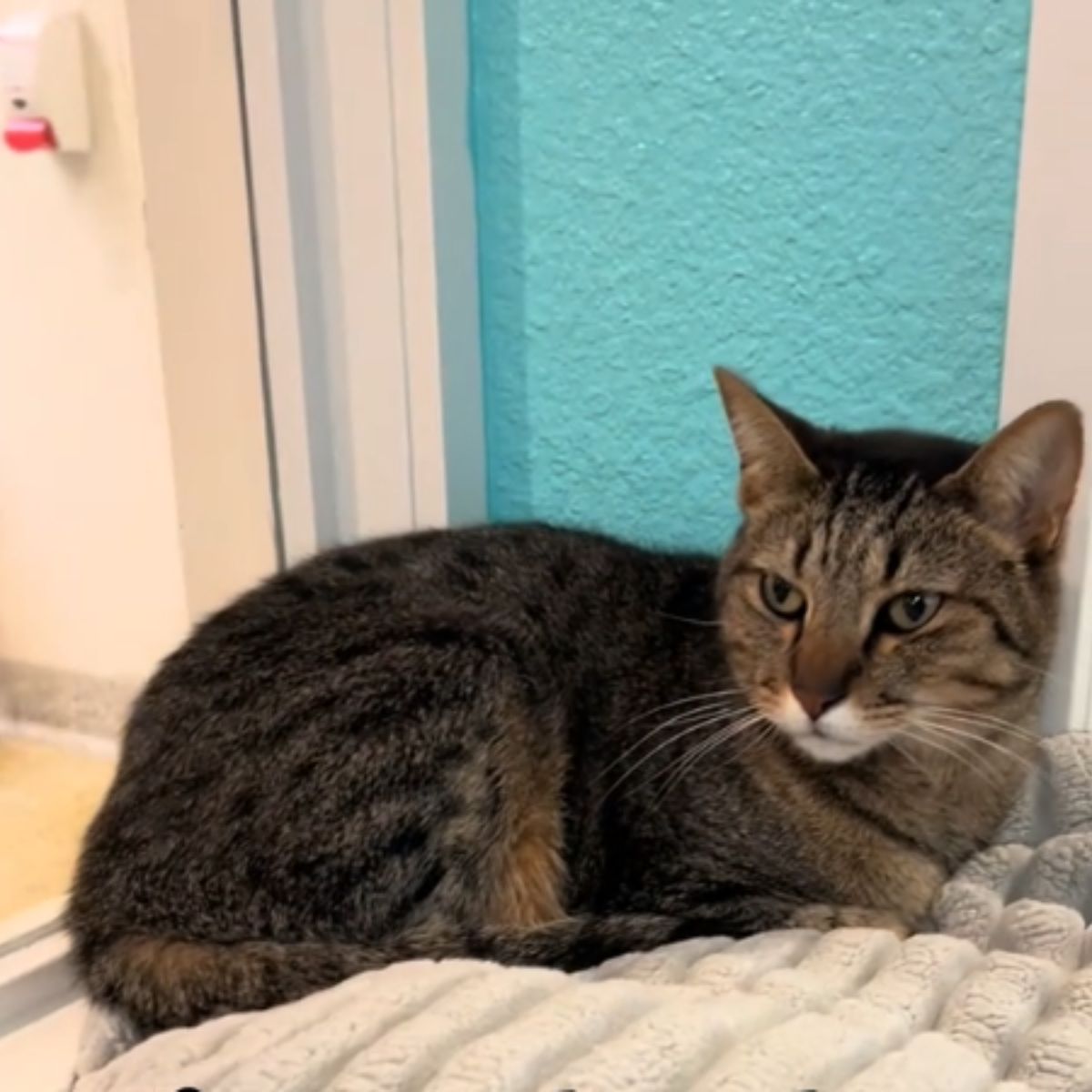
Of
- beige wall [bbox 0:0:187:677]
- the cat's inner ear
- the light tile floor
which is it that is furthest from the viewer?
Answer: beige wall [bbox 0:0:187:677]

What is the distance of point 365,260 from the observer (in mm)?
1268

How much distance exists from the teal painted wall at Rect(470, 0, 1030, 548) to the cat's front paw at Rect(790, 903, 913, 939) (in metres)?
0.38

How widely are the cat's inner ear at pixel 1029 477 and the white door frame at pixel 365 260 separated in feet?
1.56

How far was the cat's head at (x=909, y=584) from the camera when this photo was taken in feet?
3.32

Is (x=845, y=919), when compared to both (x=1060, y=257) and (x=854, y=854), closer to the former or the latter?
(x=854, y=854)

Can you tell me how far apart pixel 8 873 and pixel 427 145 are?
3.05 feet

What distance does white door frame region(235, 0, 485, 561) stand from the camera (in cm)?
121

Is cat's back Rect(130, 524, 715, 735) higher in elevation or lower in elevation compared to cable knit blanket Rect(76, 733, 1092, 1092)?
higher

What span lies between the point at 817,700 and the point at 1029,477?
215 millimetres

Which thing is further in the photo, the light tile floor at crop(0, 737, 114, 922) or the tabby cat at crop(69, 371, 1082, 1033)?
the light tile floor at crop(0, 737, 114, 922)

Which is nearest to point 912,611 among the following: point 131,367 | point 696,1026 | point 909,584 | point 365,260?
point 909,584

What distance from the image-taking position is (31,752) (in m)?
1.88

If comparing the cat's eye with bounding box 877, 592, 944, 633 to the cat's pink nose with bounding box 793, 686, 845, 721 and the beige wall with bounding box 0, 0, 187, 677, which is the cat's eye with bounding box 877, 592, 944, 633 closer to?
the cat's pink nose with bounding box 793, 686, 845, 721

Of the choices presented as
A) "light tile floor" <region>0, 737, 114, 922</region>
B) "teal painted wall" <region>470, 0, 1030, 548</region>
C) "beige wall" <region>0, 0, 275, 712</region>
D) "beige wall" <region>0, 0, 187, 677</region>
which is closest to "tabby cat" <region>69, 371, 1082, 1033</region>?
"teal painted wall" <region>470, 0, 1030, 548</region>
